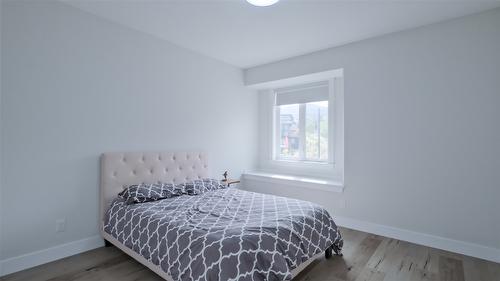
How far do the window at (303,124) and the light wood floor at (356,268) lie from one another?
174cm

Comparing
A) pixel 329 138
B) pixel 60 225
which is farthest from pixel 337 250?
pixel 60 225

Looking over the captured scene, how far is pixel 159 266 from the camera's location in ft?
6.52

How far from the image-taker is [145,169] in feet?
10.1

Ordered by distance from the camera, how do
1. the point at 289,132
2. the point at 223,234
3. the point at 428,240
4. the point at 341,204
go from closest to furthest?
the point at 223,234 < the point at 428,240 < the point at 341,204 < the point at 289,132

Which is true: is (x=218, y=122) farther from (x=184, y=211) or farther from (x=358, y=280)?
(x=358, y=280)

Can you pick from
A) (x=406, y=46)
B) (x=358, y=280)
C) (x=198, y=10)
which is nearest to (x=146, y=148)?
(x=198, y=10)

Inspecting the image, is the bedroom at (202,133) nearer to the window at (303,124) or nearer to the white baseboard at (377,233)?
the white baseboard at (377,233)

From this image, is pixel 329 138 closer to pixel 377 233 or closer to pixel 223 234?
pixel 377 233

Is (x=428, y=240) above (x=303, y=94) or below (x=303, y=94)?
below

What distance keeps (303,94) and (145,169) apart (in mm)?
2782

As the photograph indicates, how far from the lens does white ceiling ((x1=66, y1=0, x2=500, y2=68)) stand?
8.17ft

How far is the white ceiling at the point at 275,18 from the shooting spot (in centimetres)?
249

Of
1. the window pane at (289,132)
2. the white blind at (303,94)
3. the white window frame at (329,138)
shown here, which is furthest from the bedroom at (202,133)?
the window pane at (289,132)

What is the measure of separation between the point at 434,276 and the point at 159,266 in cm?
236
